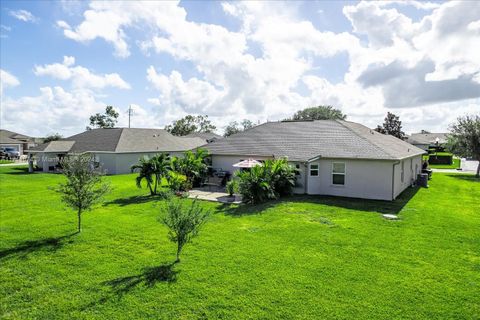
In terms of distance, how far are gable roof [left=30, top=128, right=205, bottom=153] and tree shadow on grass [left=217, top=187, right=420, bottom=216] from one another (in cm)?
2258

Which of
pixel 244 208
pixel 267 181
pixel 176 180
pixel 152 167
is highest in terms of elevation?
pixel 152 167

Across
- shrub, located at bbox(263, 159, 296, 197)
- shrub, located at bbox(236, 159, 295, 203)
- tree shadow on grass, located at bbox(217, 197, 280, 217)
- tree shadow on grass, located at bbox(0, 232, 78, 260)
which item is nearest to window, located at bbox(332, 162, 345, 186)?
shrub, located at bbox(236, 159, 295, 203)

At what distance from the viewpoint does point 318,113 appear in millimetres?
85250

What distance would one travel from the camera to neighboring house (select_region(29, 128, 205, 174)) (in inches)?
1319

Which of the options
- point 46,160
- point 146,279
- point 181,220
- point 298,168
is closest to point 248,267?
point 181,220

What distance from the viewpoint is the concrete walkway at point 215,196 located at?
675 inches

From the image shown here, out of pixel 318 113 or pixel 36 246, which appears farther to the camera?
pixel 318 113

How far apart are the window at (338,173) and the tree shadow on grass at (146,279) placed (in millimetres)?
13378

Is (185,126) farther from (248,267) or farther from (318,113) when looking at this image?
(248,267)

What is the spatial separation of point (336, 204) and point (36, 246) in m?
13.3

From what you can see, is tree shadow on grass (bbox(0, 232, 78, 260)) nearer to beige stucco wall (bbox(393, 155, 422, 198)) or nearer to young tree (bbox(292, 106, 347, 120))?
beige stucco wall (bbox(393, 155, 422, 198))

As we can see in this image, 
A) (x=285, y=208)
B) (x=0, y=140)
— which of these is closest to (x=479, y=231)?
(x=285, y=208)

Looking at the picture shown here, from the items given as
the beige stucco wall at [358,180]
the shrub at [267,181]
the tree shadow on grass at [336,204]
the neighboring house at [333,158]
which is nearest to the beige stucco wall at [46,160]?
the neighboring house at [333,158]

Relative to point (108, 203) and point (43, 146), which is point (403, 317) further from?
point (43, 146)
